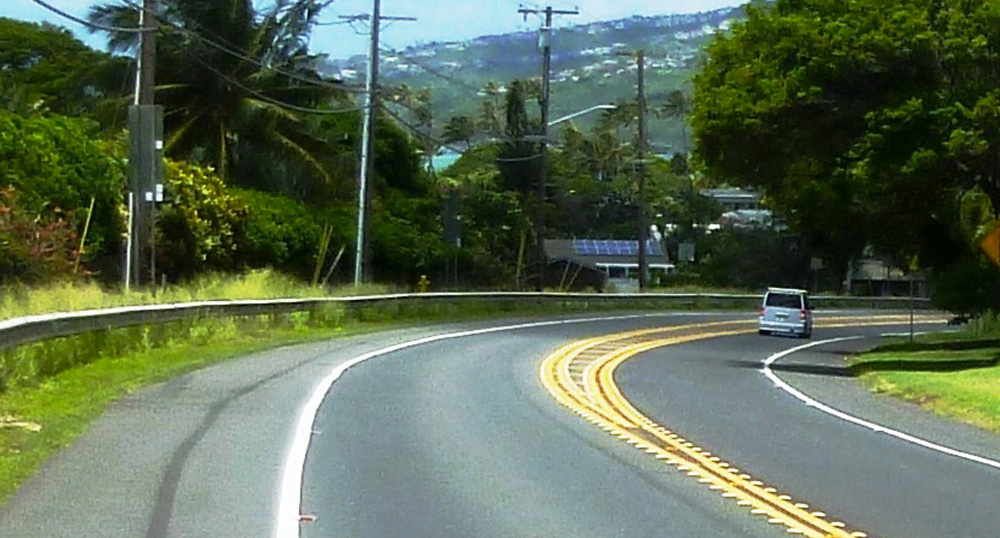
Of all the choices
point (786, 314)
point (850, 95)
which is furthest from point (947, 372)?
point (786, 314)

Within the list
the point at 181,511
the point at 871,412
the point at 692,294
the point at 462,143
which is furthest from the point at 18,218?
the point at 462,143

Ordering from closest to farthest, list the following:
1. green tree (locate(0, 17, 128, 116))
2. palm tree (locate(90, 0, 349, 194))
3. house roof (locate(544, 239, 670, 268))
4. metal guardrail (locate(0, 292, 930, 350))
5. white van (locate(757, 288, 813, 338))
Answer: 1. metal guardrail (locate(0, 292, 930, 350))
2. white van (locate(757, 288, 813, 338))
3. palm tree (locate(90, 0, 349, 194))
4. green tree (locate(0, 17, 128, 116))
5. house roof (locate(544, 239, 670, 268))

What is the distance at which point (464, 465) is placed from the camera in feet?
48.3

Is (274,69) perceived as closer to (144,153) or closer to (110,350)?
(144,153)

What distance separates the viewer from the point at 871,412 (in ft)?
73.1

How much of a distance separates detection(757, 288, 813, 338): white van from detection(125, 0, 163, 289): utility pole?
21.6m

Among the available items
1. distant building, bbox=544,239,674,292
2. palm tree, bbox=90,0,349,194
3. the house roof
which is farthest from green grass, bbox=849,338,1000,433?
the house roof

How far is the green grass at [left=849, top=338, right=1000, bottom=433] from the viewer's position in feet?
73.5

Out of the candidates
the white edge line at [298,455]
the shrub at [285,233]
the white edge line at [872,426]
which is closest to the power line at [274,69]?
the shrub at [285,233]

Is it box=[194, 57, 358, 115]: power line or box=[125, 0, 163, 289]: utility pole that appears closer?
box=[125, 0, 163, 289]: utility pole

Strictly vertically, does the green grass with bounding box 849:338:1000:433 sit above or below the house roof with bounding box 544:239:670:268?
below

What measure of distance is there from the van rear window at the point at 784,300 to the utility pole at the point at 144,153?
21.8 m

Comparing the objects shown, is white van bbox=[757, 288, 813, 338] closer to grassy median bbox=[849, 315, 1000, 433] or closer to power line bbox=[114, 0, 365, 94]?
grassy median bbox=[849, 315, 1000, 433]

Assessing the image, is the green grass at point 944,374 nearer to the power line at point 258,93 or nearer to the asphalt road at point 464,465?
A: the asphalt road at point 464,465
